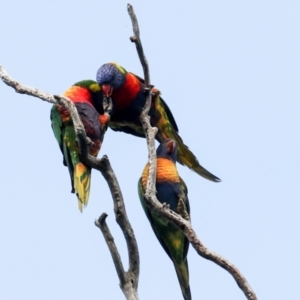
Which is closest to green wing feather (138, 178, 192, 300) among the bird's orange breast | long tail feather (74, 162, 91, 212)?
the bird's orange breast

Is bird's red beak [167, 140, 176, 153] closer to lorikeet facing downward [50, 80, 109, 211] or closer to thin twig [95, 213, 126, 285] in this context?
lorikeet facing downward [50, 80, 109, 211]

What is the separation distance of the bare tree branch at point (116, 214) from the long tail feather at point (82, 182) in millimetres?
722

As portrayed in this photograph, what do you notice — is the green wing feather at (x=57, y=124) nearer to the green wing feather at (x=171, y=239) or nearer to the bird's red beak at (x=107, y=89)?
the bird's red beak at (x=107, y=89)

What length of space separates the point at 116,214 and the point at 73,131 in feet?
5.04

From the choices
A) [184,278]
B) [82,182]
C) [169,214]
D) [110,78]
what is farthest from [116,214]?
[110,78]

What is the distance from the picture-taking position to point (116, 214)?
405cm

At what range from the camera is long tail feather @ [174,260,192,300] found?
5.41 meters

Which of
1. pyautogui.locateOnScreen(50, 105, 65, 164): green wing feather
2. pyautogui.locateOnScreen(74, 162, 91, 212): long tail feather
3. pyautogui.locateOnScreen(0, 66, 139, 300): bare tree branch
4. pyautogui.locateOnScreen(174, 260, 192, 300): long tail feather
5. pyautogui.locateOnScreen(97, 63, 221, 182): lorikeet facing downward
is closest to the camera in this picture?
pyautogui.locateOnScreen(0, 66, 139, 300): bare tree branch

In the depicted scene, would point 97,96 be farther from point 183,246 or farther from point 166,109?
point 183,246

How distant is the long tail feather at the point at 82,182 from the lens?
4969mm

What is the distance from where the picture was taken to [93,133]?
547cm

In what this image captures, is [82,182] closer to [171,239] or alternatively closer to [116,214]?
[116,214]

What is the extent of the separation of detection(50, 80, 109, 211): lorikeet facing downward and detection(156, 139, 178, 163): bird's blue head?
1.87 feet

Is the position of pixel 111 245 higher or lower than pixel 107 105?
lower
